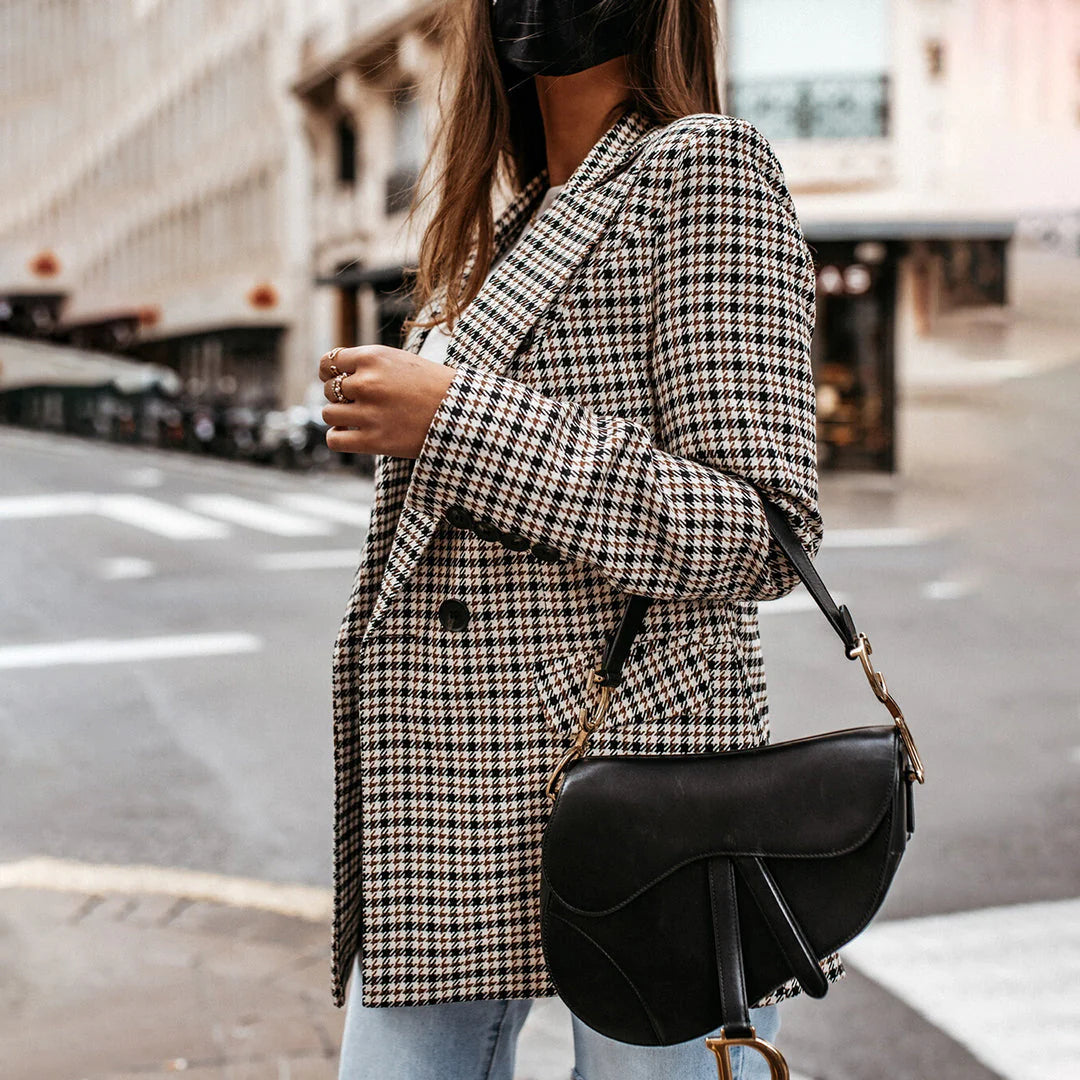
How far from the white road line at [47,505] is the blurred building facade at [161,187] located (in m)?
9.72

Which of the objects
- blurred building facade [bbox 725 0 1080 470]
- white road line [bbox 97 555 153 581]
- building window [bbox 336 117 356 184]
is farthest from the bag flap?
building window [bbox 336 117 356 184]

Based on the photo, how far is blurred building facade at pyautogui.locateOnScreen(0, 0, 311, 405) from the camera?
89.3ft

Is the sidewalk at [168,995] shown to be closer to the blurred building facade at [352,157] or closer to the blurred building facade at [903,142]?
the blurred building facade at [903,142]

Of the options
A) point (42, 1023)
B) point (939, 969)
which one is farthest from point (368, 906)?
point (939, 969)

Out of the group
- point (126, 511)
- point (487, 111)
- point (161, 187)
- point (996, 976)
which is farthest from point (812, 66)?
point (161, 187)

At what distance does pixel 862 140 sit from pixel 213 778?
14460 mm

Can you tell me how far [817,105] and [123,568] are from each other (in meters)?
11.5

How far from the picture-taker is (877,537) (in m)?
11.6

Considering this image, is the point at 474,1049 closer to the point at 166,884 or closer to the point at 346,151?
the point at 166,884

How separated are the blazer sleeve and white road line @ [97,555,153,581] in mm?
8401

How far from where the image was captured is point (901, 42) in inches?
650

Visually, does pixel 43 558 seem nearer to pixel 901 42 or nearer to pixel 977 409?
pixel 977 409

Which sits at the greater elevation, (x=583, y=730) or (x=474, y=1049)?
(x=583, y=730)

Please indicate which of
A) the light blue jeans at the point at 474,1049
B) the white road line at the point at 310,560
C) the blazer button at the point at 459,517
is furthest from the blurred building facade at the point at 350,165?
the white road line at the point at 310,560
